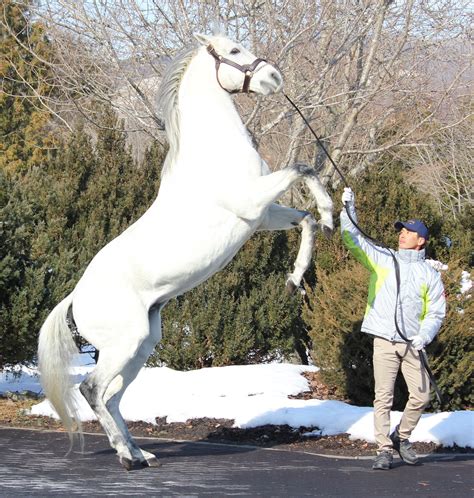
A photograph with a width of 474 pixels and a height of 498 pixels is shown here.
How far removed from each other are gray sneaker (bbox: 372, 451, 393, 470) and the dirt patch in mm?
685

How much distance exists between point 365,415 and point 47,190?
6411 mm

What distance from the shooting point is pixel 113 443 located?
6.11m

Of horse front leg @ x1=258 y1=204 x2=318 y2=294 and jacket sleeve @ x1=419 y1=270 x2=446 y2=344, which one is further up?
horse front leg @ x1=258 y1=204 x2=318 y2=294

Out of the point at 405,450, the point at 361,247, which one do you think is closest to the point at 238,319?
the point at 361,247

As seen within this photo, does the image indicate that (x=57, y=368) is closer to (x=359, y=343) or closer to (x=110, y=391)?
(x=110, y=391)

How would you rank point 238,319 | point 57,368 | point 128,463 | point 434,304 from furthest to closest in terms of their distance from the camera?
point 238,319
point 57,368
point 434,304
point 128,463

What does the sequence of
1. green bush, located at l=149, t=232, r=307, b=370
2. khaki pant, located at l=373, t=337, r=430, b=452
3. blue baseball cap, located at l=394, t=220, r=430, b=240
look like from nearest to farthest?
khaki pant, located at l=373, t=337, r=430, b=452
blue baseball cap, located at l=394, t=220, r=430, b=240
green bush, located at l=149, t=232, r=307, b=370

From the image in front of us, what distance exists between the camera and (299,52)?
13.3 meters

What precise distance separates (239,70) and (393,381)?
2.35 metres

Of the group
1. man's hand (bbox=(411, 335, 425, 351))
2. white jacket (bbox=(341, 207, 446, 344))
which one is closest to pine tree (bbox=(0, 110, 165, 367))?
white jacket (bbox=(341, 207, 446, 344))

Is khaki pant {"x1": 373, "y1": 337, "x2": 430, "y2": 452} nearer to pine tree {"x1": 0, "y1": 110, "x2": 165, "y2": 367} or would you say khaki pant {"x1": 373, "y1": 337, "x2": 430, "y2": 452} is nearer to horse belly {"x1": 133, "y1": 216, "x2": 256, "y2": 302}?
horse belly {"x1": 133, "y1": 216, "x2": 256, "y2": 302}

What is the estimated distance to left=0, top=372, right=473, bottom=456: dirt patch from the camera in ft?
23.0

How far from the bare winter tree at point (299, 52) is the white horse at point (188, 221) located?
5.64 metres

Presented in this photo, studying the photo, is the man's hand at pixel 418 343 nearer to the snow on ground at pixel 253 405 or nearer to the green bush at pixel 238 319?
the snow on ground at pixel 253 405
